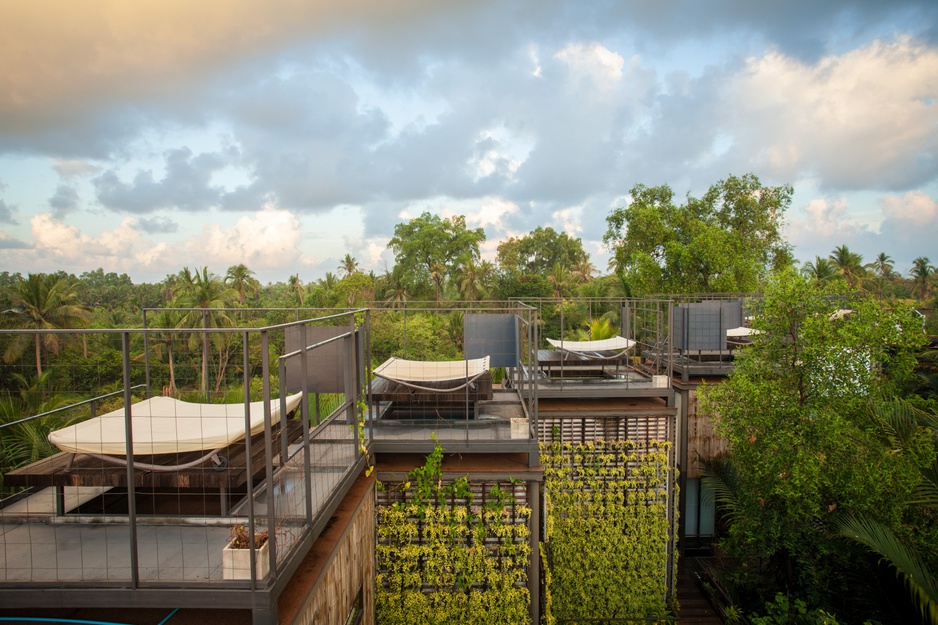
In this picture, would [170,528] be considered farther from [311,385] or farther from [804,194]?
[804,194]

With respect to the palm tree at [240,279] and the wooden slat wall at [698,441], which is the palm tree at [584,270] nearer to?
the palm tree at [240,279]

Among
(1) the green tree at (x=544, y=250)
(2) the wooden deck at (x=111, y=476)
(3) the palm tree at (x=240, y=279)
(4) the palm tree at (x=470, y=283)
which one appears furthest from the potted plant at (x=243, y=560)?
(1) the green tree at (x=544, y=250)

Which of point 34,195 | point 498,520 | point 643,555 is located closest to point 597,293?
point 643,555

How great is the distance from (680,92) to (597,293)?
40.4ft

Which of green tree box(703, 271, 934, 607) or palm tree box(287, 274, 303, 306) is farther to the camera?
palm tree box(287, 274, 303, 306)

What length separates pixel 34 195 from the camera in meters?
40.4

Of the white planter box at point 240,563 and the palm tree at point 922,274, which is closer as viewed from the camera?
the white planter box at point 240,563

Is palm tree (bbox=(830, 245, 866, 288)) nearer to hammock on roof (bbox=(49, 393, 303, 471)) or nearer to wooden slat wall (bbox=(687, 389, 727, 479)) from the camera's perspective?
wooden slat wall (bbox=(687, 389, 727, 479))

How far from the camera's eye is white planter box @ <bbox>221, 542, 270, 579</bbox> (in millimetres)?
3252

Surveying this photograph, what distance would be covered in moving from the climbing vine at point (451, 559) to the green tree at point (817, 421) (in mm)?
3472

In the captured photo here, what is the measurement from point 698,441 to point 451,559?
6017 mm

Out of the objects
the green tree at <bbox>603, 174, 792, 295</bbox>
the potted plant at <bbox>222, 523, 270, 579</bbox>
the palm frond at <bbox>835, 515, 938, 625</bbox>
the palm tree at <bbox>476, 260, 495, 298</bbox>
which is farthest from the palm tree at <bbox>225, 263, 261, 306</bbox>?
the palm frond at <bbox>835, 515, 938, 625</bbox>

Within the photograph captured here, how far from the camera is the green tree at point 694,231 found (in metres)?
18.5

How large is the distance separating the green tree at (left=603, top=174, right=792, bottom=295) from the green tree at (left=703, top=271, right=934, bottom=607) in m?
11.8
